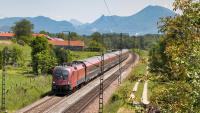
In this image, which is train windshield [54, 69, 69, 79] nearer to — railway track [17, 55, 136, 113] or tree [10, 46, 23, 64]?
railway track [17, 55, 136, 113]

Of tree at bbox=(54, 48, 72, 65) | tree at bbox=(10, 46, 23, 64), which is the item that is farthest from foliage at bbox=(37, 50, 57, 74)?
tree at bbox=(10, 46, 23, 64)

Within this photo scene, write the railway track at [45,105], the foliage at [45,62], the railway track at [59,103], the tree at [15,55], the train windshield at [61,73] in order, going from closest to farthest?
the railway track at [45,105] → the railway track at [59,103] → the train windshield at [61,73] → the foliage at [45,62] → the tree at [15,55]

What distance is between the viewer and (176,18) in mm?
15820

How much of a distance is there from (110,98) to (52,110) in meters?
12.3

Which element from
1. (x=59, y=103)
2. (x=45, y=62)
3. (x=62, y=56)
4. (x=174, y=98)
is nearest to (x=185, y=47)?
(x=174, y=98)

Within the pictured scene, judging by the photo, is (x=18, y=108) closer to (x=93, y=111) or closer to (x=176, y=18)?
(x=93, y=111)

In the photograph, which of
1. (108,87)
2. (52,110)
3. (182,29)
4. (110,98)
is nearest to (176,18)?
(182,29)

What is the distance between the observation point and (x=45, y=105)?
4603 cm

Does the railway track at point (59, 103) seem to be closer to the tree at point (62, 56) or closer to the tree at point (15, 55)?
the tree at point (62, 56)

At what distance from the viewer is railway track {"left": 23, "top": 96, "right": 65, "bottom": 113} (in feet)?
139

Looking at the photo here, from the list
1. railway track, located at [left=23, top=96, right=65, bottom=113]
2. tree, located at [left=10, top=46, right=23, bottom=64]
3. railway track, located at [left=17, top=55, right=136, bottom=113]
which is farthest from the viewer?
tree, located at [left=10, top=46, right=23, bottom=64]

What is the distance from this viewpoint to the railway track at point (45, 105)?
42.5 m

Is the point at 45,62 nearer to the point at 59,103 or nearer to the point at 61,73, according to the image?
the point at 61,73

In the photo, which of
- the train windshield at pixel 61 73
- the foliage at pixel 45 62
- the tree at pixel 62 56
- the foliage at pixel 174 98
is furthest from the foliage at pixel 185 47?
the tree at pixel 62 56
